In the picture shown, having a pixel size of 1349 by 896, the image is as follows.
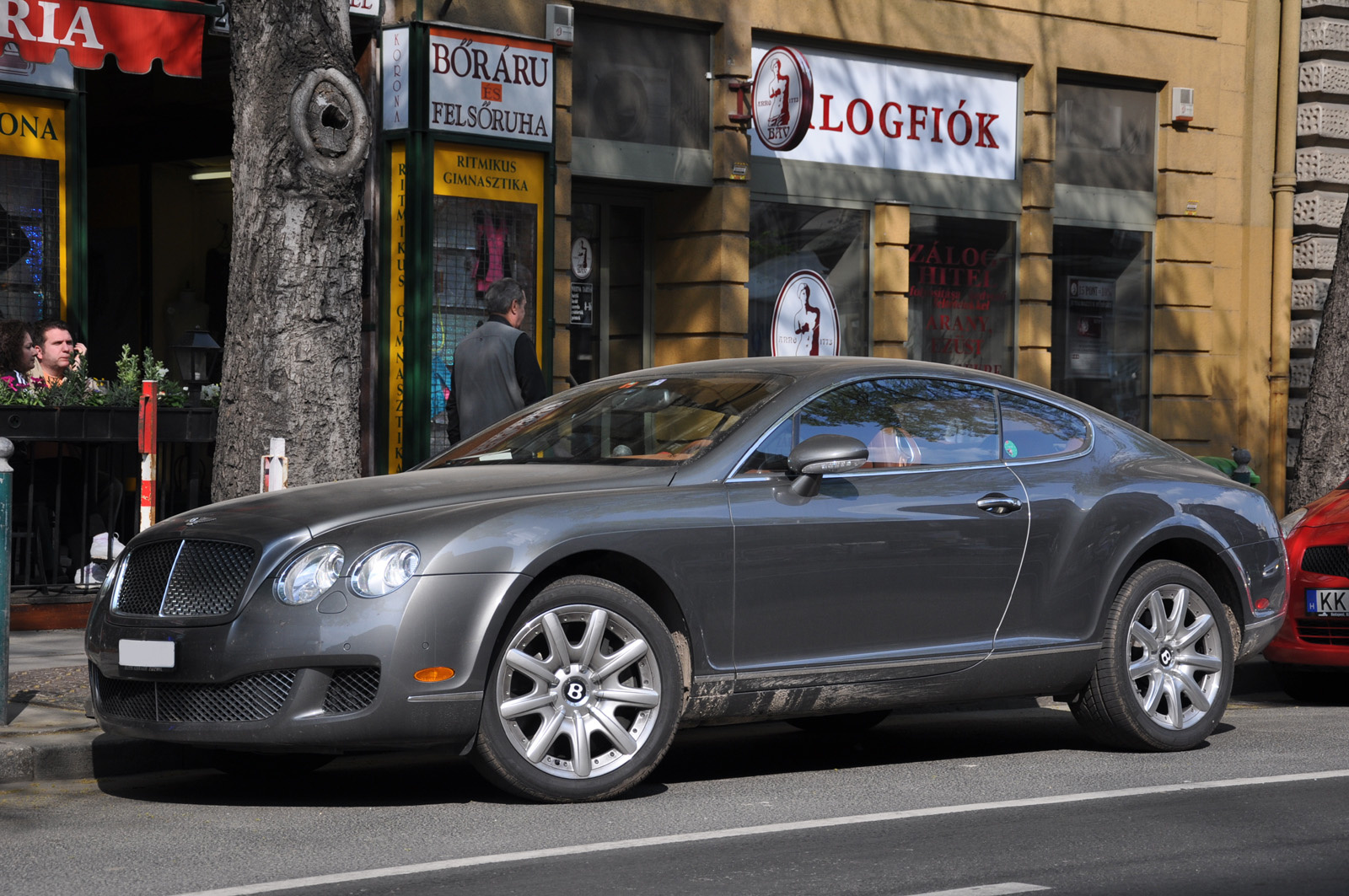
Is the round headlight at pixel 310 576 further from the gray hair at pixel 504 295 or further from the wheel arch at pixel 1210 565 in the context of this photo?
the gray hair at pixel 504 295

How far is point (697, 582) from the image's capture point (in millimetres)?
6328

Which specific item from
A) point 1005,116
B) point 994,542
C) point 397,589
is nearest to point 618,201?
point 1005,116

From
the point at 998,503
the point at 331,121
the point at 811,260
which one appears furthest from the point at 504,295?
the point at 811,260

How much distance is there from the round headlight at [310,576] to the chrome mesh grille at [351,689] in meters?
0.25

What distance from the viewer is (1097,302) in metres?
18.5

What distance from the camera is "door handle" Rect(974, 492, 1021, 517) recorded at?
6996 millimetres

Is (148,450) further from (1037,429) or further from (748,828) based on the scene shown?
(748,828)

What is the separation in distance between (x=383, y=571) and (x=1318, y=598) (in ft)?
17.3

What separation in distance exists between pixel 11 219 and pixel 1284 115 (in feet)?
40.9


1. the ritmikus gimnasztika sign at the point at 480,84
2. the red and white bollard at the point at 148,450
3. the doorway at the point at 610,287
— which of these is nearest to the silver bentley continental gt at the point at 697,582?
the red and white bollard at the point at 148,450

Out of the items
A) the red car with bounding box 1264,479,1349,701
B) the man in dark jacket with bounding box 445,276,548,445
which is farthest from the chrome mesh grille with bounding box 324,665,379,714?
the red car with bounding box 1264,479,1349,701

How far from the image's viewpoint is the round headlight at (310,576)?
5832 mm

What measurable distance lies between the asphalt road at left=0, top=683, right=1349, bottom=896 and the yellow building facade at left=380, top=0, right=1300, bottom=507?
7.38 metres

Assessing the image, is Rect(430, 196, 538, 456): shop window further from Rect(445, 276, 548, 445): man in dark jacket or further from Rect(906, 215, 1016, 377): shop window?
Rect(906, 215, 1016, 377): shop window
